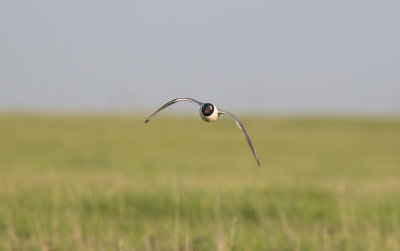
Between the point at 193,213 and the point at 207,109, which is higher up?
the point at 207,109

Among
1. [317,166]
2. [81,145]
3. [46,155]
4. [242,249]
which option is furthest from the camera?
[81,145]

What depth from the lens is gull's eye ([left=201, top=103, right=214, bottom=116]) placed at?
147cm

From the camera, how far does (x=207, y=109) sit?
1482 millimetres

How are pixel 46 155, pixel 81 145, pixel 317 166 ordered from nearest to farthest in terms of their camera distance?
pixel 317 166 → pixel 46 155 → pixel 81 145

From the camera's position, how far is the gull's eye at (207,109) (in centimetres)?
147

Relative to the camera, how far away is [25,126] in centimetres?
3625

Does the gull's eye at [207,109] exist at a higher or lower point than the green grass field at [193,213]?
higher

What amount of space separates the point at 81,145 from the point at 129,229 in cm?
2480

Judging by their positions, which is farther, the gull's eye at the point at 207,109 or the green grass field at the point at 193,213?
the green grass field at the point at 193,213

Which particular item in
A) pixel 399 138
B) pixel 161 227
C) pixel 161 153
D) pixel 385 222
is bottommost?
pixel 399 138

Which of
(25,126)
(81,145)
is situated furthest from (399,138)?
(25,126)

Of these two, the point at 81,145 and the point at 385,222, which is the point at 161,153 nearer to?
the point at 81,145

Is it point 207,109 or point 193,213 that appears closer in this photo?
point 207,109

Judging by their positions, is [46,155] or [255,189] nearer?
[255,189]
